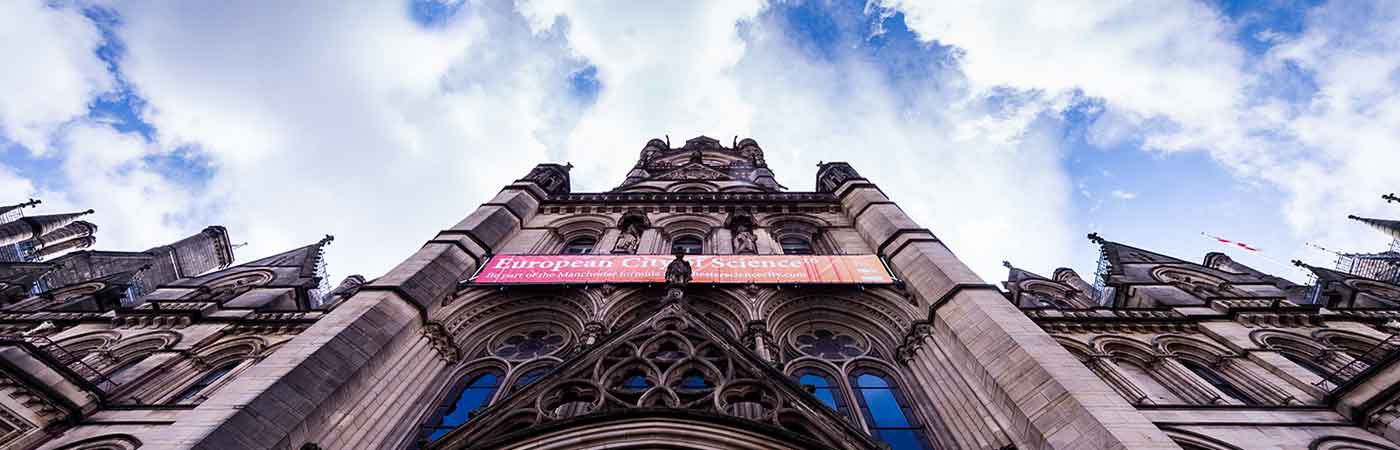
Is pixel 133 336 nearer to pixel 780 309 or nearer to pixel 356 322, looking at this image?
pixel 356 322

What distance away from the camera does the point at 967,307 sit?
10.5 meters

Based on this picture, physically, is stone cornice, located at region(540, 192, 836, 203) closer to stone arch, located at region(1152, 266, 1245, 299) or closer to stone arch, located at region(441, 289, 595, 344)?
stone arch, located at region(441, 289, 595, 344)

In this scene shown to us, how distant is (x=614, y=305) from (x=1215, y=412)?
10.1 m

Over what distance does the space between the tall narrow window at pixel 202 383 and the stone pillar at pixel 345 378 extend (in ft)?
8.81

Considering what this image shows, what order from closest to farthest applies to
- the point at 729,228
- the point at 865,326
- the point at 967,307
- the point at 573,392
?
the point at 573,392 → the point at 967,307 → the point at 865,326 → the point at 729,228

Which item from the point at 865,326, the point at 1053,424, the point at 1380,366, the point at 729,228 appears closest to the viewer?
the point at 1053,424

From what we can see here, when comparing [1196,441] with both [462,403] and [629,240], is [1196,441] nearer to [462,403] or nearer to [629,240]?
[462,403]

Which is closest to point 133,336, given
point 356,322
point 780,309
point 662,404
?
point 356,322

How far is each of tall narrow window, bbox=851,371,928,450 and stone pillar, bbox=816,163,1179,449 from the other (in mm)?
889

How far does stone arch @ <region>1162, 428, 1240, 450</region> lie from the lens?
28.4 feet

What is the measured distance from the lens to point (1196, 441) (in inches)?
345

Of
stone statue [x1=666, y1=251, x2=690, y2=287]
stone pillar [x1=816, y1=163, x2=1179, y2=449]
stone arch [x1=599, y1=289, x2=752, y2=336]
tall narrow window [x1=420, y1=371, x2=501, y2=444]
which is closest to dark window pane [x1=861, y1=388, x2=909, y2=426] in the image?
stone pillar [x1=816, y1=163, x2=1179, y2=449]

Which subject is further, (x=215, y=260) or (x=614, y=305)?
(x=215, y=260)

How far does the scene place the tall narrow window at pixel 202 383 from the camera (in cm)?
1062
